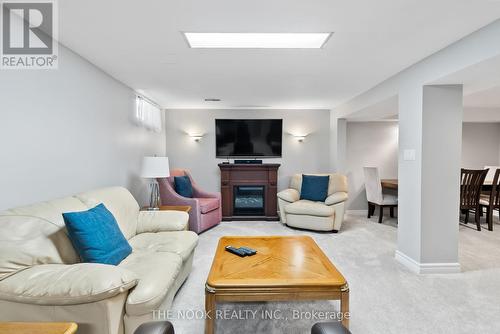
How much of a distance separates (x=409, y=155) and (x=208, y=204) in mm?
2976

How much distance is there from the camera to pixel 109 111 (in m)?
3.10

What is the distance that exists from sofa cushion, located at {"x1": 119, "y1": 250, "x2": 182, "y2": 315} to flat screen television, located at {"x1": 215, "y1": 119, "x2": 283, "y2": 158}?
3.48 meters

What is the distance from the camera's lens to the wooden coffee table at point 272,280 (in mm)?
1634

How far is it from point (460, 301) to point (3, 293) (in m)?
3.24

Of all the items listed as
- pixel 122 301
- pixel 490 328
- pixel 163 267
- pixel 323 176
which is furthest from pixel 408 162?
pixel 122 301

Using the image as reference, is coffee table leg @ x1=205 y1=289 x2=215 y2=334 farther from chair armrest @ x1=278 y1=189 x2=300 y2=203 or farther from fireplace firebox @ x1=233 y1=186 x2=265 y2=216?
fireplace firebox @ x1=233 y1=186 x2=265 y2=216

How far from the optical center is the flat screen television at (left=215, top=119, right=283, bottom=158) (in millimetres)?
5422

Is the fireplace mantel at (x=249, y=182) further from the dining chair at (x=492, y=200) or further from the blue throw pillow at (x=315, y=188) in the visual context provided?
the dining chair at (x=492, y=200)

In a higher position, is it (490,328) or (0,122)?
(0,122)

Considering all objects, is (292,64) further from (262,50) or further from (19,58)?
(19,58)

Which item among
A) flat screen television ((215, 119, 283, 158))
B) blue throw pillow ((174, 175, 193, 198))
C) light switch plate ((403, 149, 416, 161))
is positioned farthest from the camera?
flat screen television ((215, 119, 283, 158))

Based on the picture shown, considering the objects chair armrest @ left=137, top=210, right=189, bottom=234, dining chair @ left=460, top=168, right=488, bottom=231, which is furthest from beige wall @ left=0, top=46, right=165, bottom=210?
dining chair @ left=460, top=168, right=488, bottom=231

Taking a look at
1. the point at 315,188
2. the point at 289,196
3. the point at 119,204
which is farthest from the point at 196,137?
the point at 119,204

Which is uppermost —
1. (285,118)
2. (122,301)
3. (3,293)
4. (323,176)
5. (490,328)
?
(285,118)
